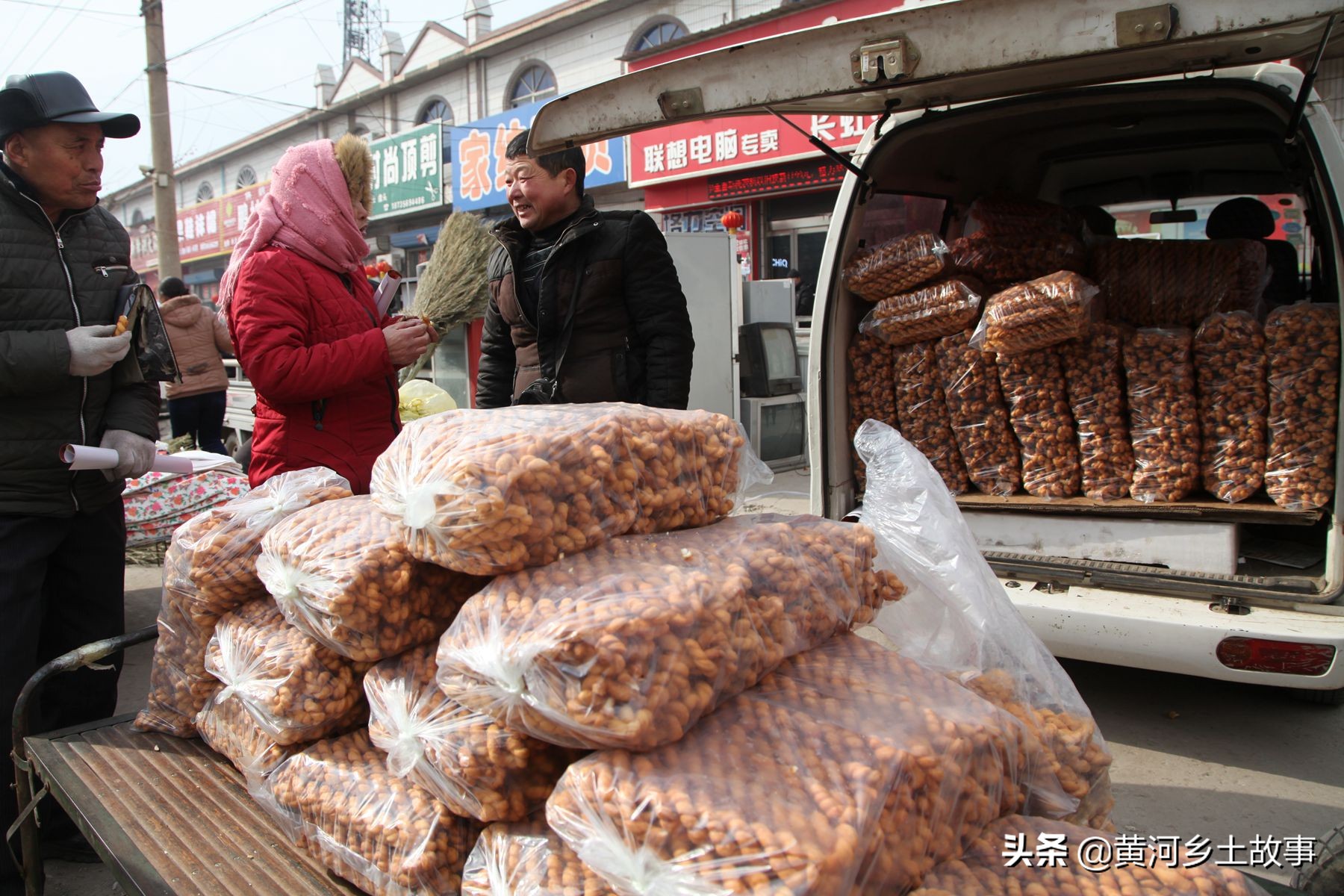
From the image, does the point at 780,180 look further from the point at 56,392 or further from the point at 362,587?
the point at 362,587

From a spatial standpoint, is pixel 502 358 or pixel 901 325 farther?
pixel 901 325

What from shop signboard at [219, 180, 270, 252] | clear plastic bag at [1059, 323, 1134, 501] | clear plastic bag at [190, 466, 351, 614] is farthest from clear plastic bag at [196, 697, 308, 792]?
shop signboard at [219, 180, 270, 252]

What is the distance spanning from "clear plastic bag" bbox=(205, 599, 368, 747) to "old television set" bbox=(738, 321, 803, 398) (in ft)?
21.9

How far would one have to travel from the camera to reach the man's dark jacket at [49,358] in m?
2.39

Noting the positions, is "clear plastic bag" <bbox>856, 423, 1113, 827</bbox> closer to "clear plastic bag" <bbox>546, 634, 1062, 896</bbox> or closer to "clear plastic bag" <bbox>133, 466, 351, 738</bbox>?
"clear plastic bag" <bbox>546, 634, 1062, 896</bbox>

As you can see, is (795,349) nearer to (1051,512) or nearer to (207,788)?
(1051,512)

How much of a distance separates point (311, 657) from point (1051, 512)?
→ 2732 millimetres

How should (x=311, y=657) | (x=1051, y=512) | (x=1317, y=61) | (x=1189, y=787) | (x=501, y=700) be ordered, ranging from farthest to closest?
(x=1051, y=512), (x=1189, y=787), (x=1317, y=61), (x=311, y=657), (x=501, y=700)

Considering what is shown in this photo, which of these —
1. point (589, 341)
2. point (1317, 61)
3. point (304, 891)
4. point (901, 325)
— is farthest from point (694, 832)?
point (901, 325)

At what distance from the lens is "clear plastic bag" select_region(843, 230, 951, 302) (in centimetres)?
361

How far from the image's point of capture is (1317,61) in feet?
8.04

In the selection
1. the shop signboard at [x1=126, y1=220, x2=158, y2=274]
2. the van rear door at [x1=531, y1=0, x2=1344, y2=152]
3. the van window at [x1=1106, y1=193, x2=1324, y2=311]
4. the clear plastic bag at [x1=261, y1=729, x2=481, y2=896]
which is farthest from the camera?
the shop signboard at [x1=126, y1=220, x2=158, y2=274]

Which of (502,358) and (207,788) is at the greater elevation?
(502,358)

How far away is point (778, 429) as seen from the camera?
8.68m
